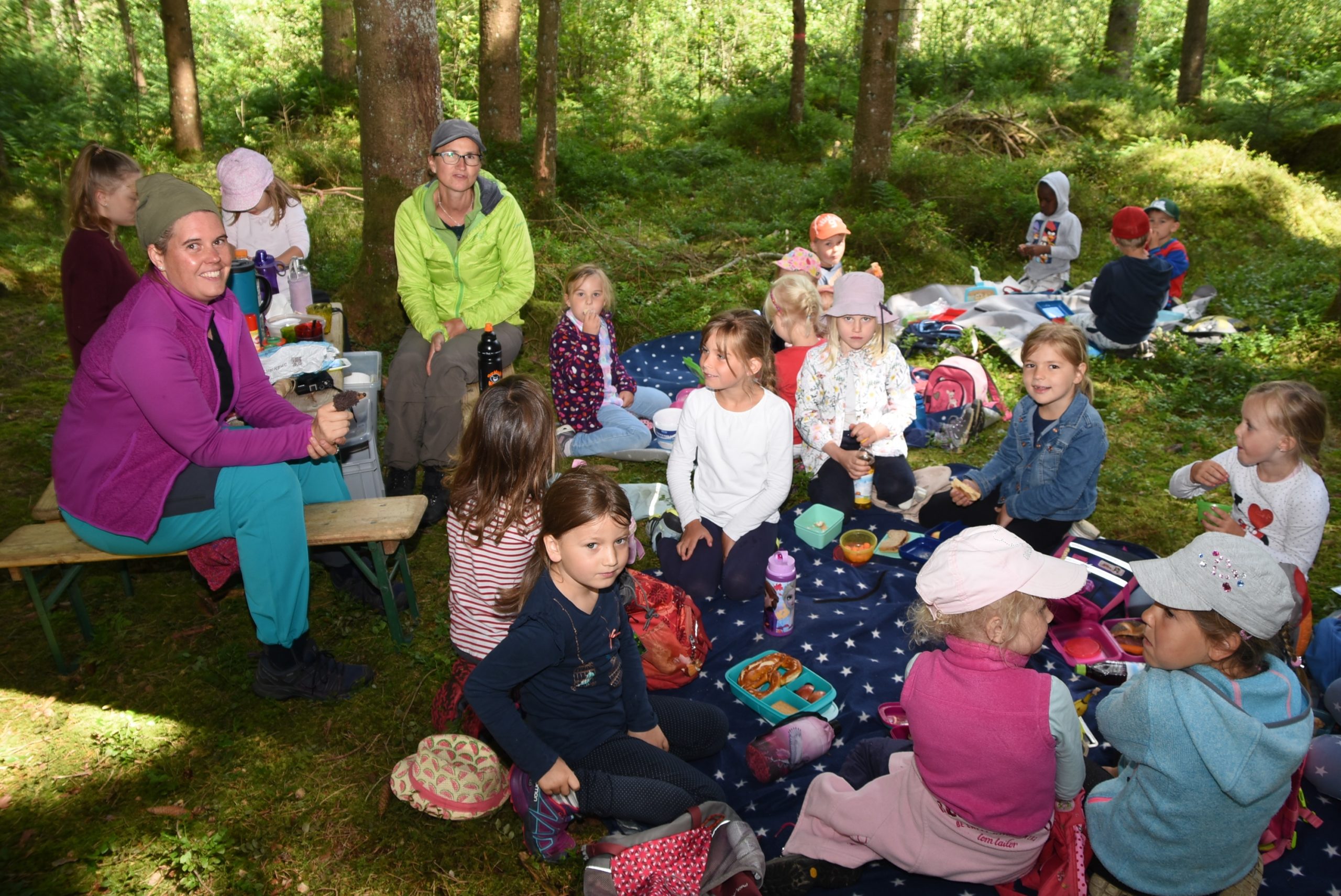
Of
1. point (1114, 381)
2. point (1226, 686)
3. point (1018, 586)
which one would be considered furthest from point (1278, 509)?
point (1114, 381)

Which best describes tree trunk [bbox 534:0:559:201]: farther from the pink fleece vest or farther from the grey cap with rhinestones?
the grey cap with rhinestones

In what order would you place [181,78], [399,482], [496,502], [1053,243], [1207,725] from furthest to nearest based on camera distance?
[181,78], [1053,243], [399,482], [496,502], [1207,725]

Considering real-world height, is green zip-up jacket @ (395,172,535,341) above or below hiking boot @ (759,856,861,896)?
above

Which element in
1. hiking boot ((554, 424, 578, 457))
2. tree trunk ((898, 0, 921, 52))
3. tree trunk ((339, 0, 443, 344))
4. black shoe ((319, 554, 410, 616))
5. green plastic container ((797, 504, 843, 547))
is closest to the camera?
black shoe ((319, 554, 410, 616))

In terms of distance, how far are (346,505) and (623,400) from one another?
2514 millimetres

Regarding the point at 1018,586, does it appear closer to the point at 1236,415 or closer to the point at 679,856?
the point at 679,856

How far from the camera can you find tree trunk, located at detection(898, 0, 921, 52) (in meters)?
18.4

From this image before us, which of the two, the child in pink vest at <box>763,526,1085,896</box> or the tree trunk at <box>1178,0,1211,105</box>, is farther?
the tree trunk at <box>1178,0,1211,105</box>

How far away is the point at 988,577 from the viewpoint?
Result: 248cm

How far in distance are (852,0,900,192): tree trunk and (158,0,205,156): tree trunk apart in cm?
853

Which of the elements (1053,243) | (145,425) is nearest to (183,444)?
(145,425)

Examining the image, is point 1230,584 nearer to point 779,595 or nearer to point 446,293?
point 779,595

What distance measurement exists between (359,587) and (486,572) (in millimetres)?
1429

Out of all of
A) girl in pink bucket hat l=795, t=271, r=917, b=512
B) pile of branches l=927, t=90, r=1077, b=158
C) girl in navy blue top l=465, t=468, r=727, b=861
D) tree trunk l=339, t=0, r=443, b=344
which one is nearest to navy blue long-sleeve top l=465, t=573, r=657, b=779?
A: girl in navy blue top l=465, t=468, r=727, b=861
